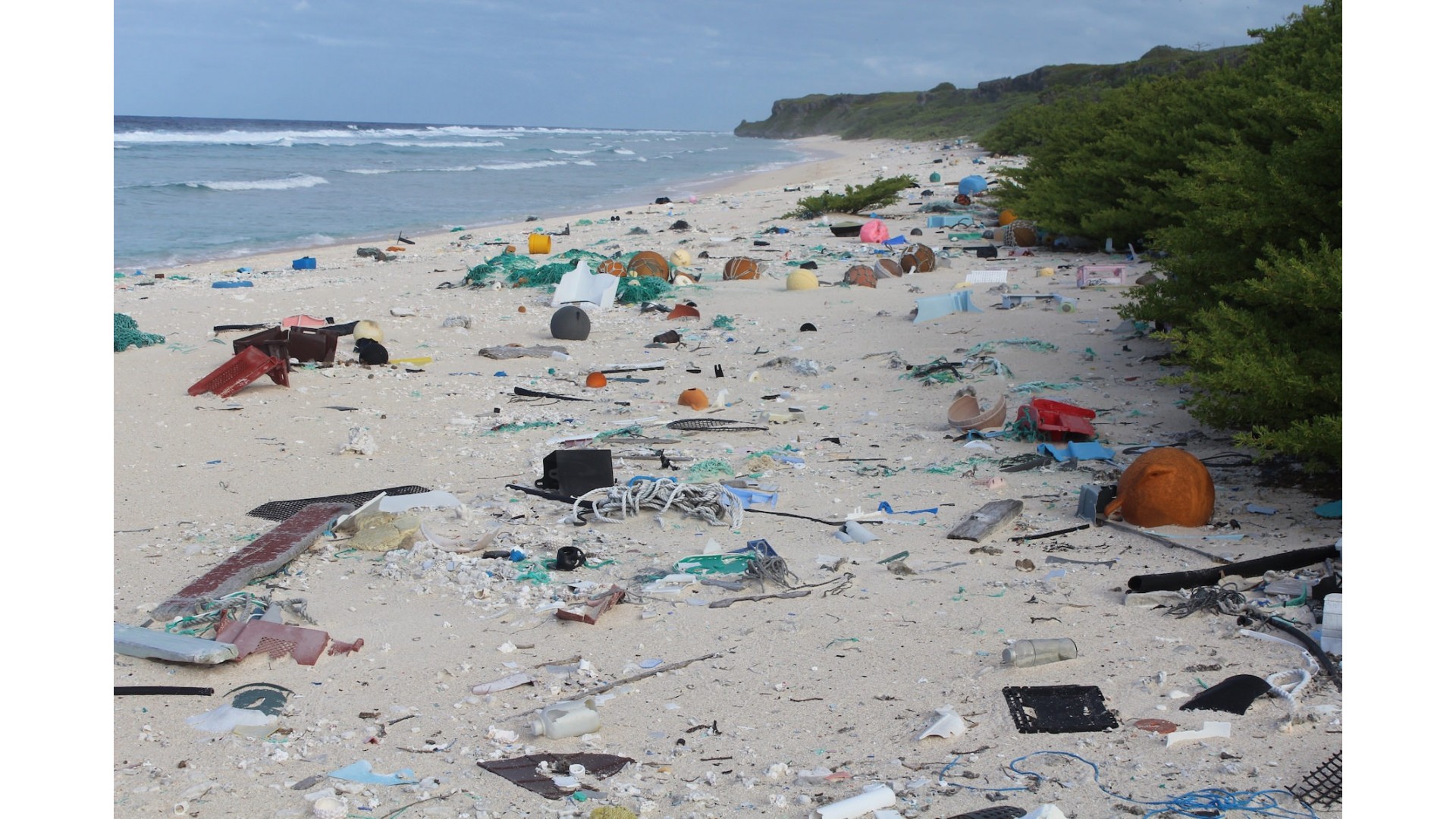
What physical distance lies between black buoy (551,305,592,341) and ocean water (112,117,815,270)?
318 inches

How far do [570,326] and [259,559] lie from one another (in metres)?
5.01

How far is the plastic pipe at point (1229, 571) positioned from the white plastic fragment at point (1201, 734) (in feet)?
2.87

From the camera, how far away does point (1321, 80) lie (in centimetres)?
473

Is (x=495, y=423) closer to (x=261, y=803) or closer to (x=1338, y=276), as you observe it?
(x=261, y=803)

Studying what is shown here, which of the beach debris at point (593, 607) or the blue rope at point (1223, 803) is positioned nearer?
the blue rope at point (1223, 803)

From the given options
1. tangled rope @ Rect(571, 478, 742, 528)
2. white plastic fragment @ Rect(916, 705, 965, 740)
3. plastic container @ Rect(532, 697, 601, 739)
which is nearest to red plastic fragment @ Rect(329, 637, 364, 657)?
plastic container @ Rect(532, 697, 601, 739)

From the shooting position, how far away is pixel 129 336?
25.0 ft

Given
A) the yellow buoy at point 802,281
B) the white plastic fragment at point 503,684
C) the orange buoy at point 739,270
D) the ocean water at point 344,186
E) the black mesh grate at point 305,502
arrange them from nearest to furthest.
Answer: the white plastic fragment at point 503,684
the black mesh grate at point 305,502
the yellow buoy at point 802,281
the orange buoy at point 739,270
the ocean water at point 344,186

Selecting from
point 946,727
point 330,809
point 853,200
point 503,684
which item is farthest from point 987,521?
point 853,200

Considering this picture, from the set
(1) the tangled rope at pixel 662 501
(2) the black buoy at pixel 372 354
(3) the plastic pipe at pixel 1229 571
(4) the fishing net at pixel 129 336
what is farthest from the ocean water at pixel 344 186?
(3) the plastic pipe at pixel 1229 571

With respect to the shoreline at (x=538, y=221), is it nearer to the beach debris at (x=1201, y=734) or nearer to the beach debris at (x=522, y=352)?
the beach debris at (x=522, y=352)

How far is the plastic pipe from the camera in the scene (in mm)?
3447

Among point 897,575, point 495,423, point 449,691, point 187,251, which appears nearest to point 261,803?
point 449,691

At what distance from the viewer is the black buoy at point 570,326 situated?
8.66 metres
